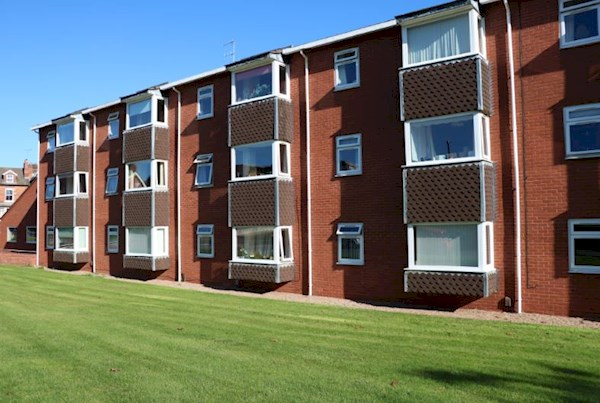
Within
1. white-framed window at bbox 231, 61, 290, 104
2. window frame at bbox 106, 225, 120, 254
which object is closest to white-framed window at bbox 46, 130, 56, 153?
window frame at bbox 106, 225, 120, 254

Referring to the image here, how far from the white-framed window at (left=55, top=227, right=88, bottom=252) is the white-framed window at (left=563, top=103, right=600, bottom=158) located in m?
22.6

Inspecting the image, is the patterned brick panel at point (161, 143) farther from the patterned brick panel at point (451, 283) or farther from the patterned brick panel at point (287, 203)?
the patterned brick panel at point (451, 283)

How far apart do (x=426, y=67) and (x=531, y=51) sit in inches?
99.2

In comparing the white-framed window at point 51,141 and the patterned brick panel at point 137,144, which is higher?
the white-framed window at point 51,141

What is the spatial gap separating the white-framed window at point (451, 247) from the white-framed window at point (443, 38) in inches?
172

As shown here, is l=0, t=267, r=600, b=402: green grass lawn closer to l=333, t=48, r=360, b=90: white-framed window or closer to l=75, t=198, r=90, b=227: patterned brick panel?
l=333, t=48, r=360, b=90: white-framed window

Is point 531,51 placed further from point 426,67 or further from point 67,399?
point 67,399

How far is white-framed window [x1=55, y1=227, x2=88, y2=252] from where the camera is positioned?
88.2 feet

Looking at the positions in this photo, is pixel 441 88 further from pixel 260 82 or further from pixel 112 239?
pixel 112 239

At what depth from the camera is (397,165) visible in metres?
15.0

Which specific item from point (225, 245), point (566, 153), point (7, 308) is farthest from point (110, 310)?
point (566, 153)

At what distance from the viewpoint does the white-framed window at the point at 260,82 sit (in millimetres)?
17516

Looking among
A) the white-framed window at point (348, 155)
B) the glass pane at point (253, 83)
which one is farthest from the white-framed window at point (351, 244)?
the glass pane at point (253, 83)

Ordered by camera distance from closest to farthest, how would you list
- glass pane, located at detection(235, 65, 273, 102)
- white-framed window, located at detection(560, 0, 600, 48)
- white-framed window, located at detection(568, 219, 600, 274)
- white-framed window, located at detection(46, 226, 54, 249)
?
white-framed window, located at detection(568, 219, 600, 274), white-framed window, located at detection(560, 0, 600, 48), glass pane, located at detection(235, 65, 273, 102), white-framed window, located at detection(46, 226, 54, 249)
